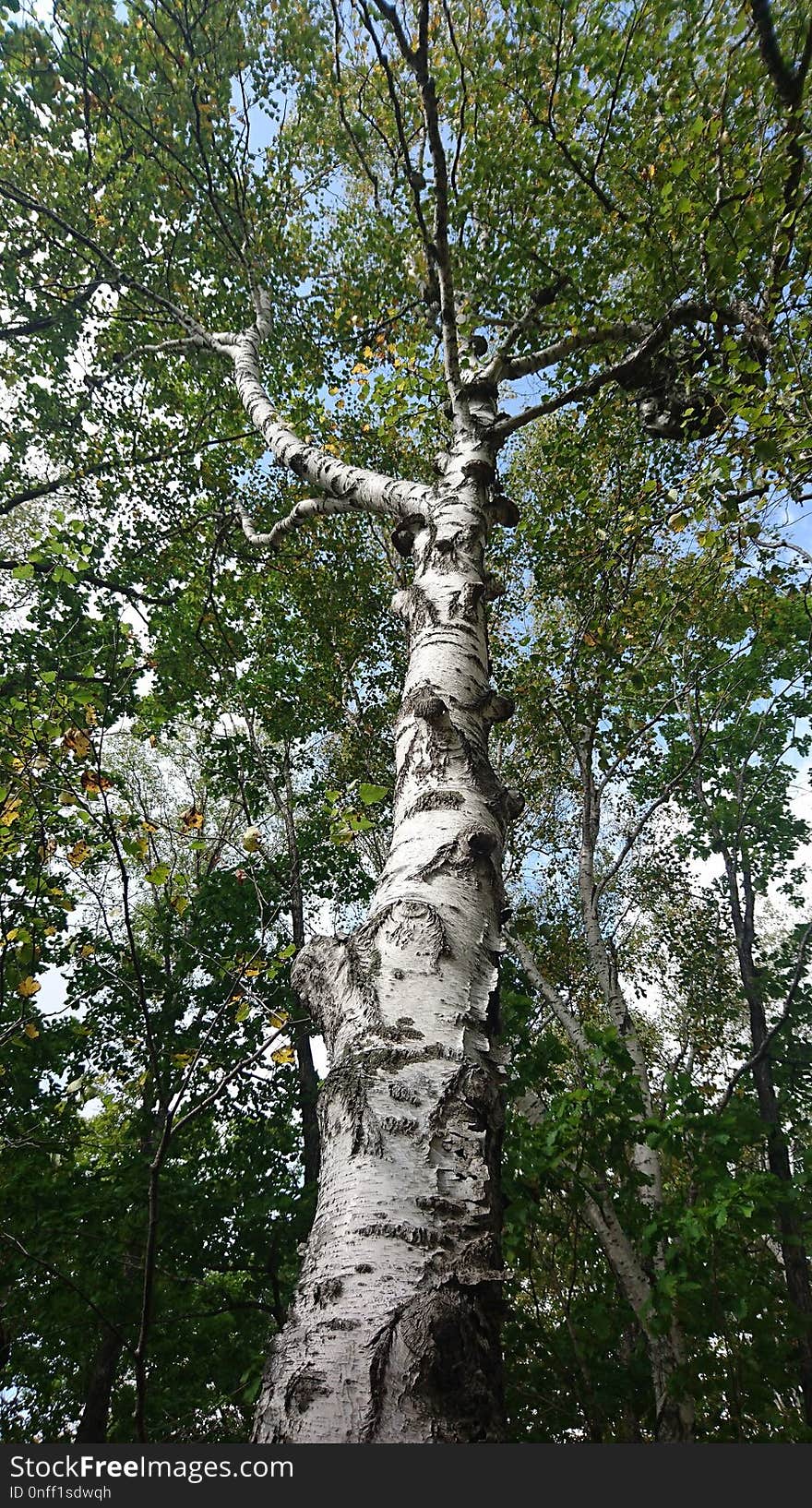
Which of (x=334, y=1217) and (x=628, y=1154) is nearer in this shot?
(x=334, y=1217)

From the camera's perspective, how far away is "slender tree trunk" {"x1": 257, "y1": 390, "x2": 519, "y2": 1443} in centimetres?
94

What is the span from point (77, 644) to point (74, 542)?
9.33 feet

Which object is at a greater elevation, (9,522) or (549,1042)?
(9,522)

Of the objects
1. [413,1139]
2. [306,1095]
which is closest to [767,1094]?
[306,1095]

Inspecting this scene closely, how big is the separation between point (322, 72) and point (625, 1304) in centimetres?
1158

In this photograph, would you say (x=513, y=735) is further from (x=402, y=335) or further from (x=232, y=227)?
(x=232, y=227)

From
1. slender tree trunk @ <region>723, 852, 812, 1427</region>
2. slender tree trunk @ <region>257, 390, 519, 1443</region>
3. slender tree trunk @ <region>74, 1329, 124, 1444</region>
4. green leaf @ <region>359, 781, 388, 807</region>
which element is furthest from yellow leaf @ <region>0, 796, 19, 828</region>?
slender tree trunk @ <region>74, 1329, 124, 1444</region>

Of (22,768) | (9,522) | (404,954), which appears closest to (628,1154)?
(404,954)

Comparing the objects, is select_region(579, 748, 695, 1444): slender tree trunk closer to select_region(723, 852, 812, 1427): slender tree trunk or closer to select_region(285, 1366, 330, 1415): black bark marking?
select_region(723, 852, 812, 1427): slender tree trunk

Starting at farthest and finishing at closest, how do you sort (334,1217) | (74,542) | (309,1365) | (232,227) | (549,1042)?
(232,227) → (74,542) → (549,1042) → (334,1217) → (309,1365)

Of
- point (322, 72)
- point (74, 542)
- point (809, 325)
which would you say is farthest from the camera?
point (322, 72)

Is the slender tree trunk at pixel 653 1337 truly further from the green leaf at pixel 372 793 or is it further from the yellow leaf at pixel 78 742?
the yellow leaf at pixel 78 742

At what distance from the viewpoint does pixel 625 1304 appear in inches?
169

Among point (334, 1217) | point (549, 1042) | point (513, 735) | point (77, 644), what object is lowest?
point (334, 1217)
